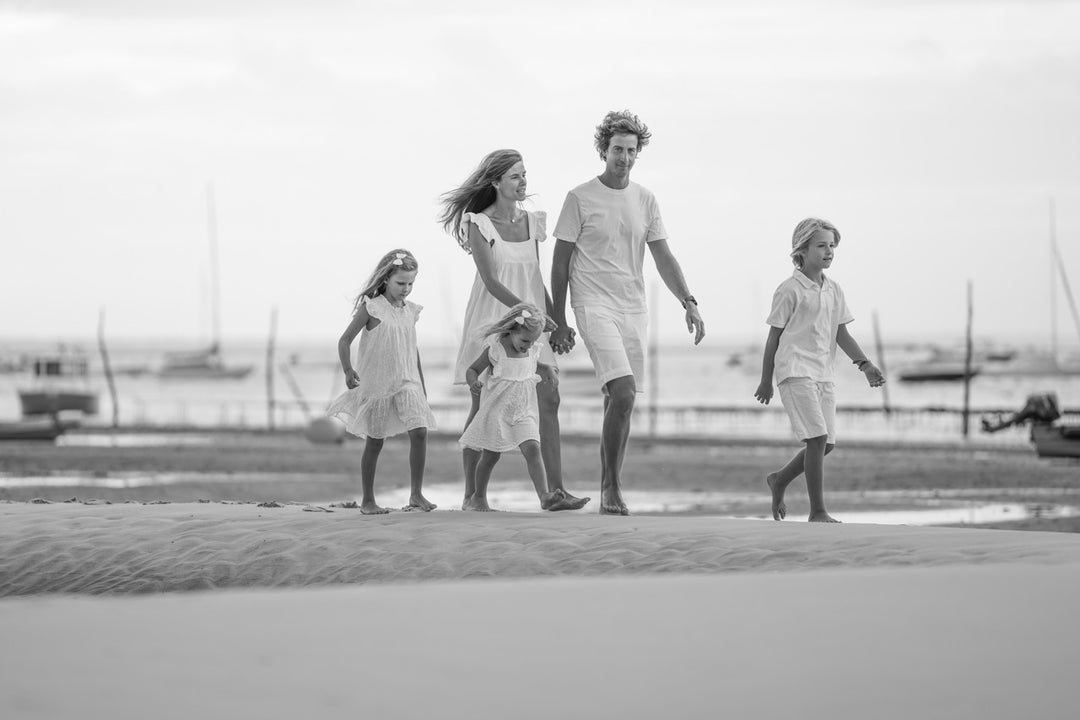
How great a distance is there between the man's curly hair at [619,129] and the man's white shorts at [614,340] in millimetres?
901

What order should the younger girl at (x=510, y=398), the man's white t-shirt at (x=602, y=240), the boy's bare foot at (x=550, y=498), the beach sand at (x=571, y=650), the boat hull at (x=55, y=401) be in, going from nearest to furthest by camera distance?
the beach sand at (x=571, y=650) < the younger girl at (x=510, y=398) < the boy's bare foot at (x=550, y=498) < the man's white t-shirt at (x=602, y=240) < the boat hull at (x=55, y=401)

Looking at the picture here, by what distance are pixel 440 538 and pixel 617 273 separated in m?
1.87

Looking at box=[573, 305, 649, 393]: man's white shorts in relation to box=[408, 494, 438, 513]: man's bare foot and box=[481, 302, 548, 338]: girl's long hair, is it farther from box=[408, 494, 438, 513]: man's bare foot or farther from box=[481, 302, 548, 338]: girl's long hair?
box=[408, 494, 438, 513]: man's bare foot

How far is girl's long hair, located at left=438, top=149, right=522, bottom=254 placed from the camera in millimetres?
7203

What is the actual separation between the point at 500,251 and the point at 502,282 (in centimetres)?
18

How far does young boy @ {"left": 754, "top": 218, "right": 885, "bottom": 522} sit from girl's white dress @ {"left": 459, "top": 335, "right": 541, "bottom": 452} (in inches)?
49.3

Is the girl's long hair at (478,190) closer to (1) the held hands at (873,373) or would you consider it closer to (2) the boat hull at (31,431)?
(1) the held hands at (873,373)

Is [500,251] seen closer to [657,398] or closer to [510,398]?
[510,398]

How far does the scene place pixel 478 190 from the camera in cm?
726

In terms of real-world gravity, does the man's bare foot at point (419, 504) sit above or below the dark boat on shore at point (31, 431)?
above

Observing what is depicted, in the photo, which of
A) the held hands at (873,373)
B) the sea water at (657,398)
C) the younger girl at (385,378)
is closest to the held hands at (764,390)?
the held hands at (873,373)

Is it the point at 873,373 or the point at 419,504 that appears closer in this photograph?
the point at 873,373

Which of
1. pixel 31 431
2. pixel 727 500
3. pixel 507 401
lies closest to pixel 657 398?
pixel 31 431

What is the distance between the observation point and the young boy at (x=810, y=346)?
7.14 m
